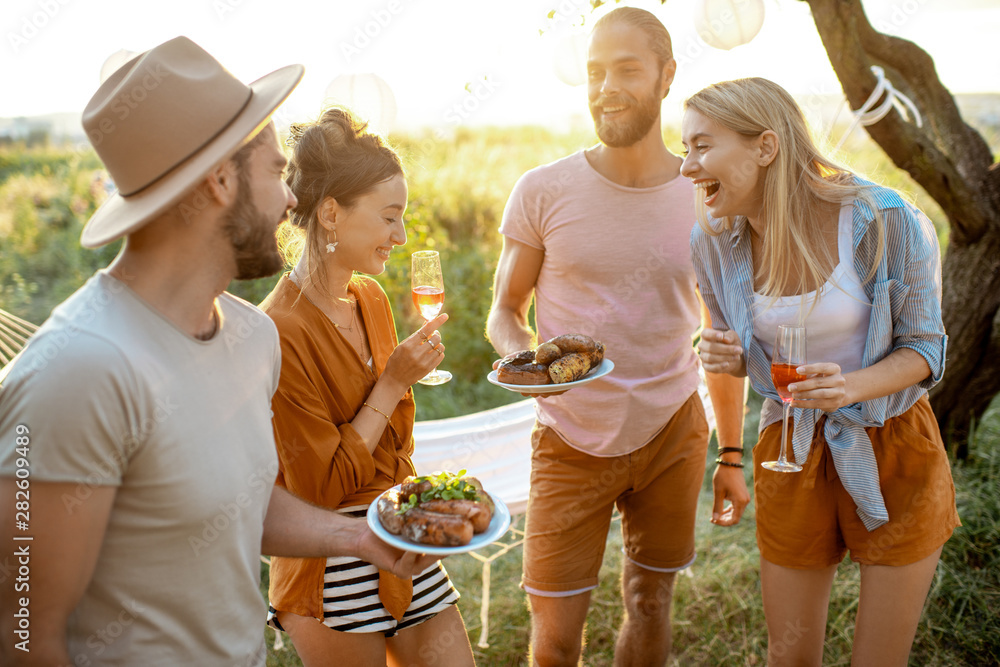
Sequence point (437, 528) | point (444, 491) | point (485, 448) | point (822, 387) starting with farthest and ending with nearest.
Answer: point (485, 448) < point (822, 387) < point (444, 491) < point (437, 528)

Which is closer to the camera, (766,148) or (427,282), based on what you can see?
(766,148)

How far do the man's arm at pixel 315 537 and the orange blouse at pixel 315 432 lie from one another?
151 millimetres

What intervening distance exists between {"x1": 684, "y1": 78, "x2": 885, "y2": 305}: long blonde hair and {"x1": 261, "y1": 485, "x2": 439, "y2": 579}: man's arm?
1.39 meters

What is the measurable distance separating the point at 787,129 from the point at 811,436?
938mm

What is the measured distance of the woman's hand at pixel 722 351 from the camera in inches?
90.6

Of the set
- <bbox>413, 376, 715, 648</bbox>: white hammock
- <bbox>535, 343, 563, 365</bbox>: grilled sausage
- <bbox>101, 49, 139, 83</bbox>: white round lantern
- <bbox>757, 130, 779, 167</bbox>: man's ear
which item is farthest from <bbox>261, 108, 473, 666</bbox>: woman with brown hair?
<bbox>101, 49, 139, 83</bbox>: white round lantern

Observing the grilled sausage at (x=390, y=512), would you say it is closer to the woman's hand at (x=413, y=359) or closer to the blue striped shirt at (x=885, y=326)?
the woman's hand at (x=413, y=359)

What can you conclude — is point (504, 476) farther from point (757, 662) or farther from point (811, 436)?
point (811, 436)

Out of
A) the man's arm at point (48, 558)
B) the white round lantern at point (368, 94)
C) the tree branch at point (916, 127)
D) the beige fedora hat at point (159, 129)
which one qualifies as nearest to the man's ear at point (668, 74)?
the tree branch at point (916, 127)

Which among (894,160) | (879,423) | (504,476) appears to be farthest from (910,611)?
(894,160)

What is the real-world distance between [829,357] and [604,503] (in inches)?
39.4

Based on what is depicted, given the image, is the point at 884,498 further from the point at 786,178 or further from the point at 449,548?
the point at 449,548

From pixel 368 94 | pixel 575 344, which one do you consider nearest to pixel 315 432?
pixel 575 344

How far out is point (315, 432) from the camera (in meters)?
2.08
